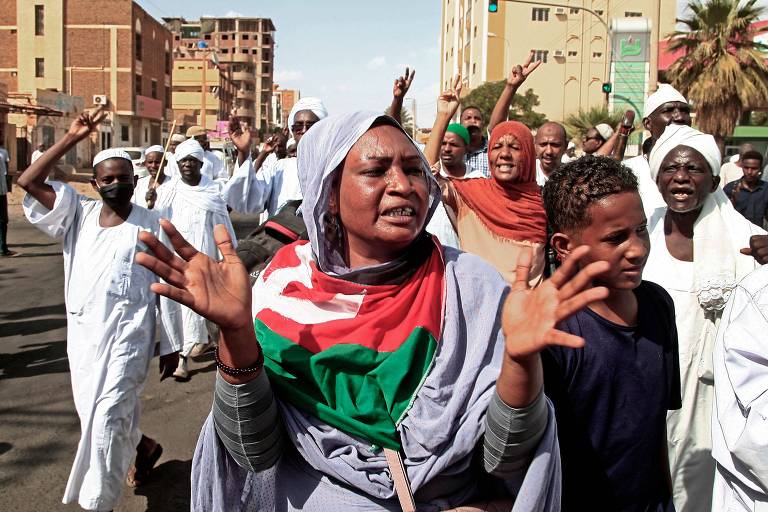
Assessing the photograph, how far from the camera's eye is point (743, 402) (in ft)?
6.68

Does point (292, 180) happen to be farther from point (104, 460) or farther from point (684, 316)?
point (684, 316)

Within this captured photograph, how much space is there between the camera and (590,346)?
2162mm

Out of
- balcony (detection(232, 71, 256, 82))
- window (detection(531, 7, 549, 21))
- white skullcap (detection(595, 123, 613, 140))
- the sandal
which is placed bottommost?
the sandal

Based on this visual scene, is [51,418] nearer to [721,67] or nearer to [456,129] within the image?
[456,129]

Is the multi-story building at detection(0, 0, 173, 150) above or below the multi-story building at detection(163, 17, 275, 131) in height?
below

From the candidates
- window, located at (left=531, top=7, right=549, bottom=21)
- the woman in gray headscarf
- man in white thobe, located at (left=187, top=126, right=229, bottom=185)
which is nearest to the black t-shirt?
the woman in gray headscarf

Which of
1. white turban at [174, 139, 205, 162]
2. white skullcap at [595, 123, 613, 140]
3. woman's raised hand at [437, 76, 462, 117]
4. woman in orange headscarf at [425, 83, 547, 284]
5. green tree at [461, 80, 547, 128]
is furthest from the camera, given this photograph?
green tree at [461, 80, 547, 128]

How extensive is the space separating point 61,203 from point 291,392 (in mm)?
2613

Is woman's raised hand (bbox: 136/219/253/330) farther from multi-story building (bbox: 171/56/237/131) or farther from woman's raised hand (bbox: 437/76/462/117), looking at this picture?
multi-story building (bbox: 171/56/237/131)

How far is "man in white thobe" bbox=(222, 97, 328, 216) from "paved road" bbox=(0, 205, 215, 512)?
166cm

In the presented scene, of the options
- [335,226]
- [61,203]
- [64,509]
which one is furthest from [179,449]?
[335,226]

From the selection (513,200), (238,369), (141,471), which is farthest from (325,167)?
(141,471)

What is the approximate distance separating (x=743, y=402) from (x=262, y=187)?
4.76 meters

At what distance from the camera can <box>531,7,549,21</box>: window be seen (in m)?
58.4
